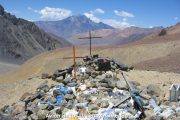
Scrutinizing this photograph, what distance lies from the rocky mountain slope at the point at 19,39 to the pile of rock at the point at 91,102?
8927cm

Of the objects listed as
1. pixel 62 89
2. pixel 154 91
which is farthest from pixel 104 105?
pixel 154 91

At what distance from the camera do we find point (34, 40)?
12075 centimetres

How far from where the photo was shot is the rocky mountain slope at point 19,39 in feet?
346

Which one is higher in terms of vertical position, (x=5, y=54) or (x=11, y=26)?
(x=11, y=26)

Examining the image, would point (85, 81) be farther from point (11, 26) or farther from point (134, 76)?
point (11, 26)

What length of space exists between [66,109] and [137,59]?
24303mm

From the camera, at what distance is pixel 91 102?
46.2ft

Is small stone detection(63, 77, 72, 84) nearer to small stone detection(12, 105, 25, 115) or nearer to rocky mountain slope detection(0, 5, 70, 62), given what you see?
small stone detection(12, 105, 25, 115)

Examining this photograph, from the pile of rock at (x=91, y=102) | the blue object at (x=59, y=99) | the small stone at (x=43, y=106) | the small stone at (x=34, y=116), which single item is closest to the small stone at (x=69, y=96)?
the pile of rock at (x=91, y=102)

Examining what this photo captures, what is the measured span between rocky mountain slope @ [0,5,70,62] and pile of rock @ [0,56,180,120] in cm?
8927

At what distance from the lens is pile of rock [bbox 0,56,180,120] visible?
42.0ft

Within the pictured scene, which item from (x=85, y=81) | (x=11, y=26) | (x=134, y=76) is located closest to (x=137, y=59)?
(x=134, y=76)

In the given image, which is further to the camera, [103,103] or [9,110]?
[9,110]

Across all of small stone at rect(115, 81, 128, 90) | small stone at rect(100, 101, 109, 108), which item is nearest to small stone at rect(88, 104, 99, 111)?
small stone at rect(100, 101, 109, 108)
